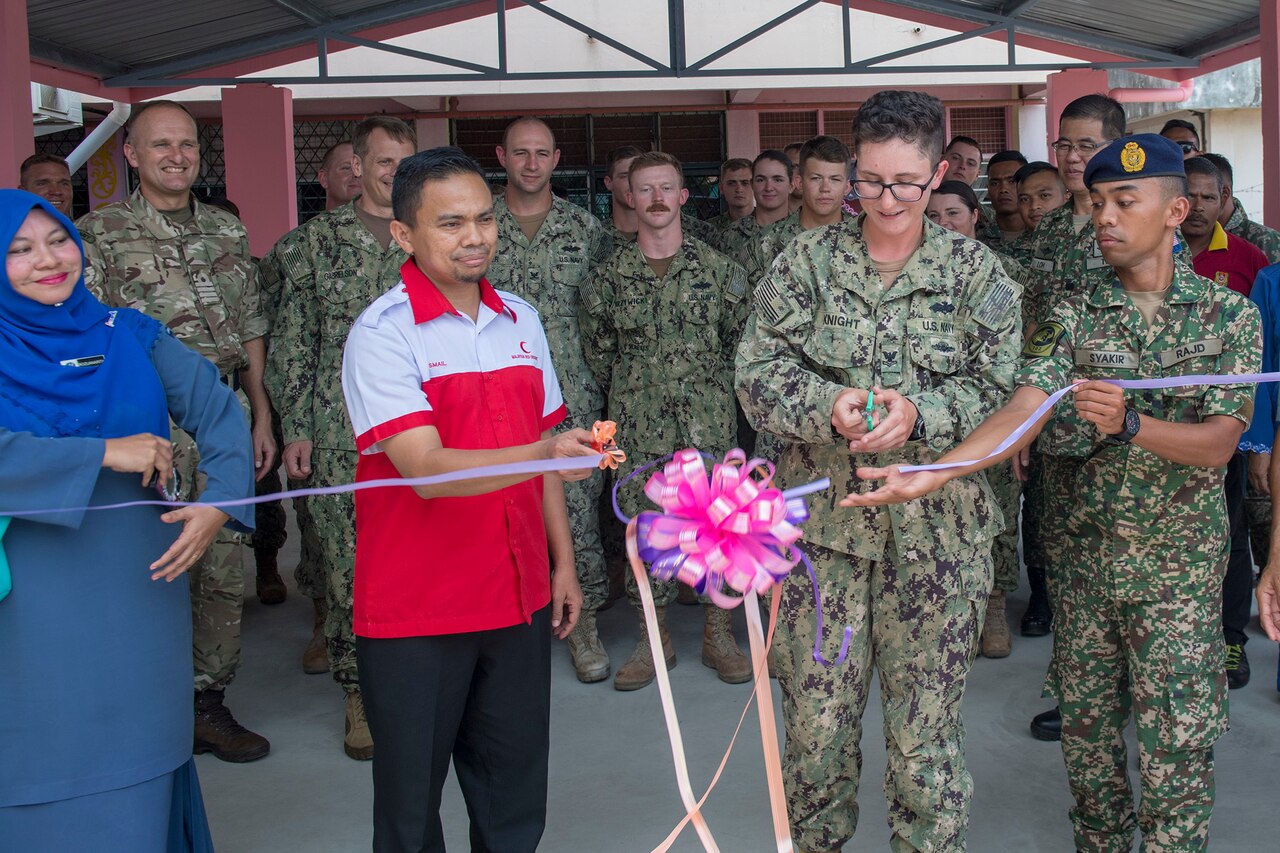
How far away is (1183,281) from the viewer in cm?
292

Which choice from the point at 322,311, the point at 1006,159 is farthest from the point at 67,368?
the point at 1006,159

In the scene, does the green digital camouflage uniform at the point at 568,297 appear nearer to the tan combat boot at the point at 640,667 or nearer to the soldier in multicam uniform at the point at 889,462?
the tan combat boot at the point at 640,667

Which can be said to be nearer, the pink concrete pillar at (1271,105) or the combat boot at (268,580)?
the pink concrete pillar at (1271,105)

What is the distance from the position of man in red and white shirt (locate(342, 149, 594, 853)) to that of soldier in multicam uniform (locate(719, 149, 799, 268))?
12.0ft

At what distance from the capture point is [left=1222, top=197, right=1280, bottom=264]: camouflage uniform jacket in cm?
505

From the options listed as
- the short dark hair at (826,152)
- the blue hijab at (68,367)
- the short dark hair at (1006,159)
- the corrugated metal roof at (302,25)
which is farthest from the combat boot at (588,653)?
the corrugated metal roof at (302,25)

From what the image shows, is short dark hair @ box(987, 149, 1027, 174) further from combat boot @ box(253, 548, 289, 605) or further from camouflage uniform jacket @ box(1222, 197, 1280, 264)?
combat boot @ box(253, 548, 289, 605)

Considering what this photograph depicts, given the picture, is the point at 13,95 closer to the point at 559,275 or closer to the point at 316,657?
the point at 559,275

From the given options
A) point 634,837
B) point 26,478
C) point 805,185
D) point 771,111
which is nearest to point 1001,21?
point 771,111

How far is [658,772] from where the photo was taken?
3971 millimetres

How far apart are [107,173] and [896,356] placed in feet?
37.4

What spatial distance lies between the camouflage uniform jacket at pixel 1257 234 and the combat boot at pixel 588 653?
321 cm

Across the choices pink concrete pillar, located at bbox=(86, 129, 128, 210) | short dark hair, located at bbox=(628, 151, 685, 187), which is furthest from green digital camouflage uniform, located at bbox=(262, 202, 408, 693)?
pink concrete pillar, located at bbox=(86, 129, 128, 210)

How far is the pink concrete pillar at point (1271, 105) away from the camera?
620 centimetres
